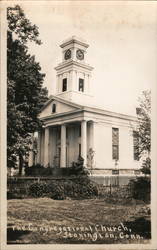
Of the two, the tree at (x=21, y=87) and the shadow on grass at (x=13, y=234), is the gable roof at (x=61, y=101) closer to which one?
the tree at (x=21, y=87)

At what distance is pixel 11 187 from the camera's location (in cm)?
721

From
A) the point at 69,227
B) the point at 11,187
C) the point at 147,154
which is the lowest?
the point at 69,227

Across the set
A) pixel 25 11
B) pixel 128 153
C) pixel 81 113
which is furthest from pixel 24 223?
pixel 25 11

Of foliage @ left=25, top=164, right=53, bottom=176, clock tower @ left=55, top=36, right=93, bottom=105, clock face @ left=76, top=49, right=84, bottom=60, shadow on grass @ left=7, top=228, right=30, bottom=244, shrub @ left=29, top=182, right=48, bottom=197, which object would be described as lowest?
shadow on grass @ left=7, top=228, right=30, bottom=244

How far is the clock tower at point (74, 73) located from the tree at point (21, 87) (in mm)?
555

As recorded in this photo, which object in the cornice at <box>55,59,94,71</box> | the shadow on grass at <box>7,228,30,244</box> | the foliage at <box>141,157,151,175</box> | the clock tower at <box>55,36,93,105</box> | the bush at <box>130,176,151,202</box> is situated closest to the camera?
the shadow on grass at <box>7,228,30,244</box>

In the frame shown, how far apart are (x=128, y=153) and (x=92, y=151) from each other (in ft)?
2.84

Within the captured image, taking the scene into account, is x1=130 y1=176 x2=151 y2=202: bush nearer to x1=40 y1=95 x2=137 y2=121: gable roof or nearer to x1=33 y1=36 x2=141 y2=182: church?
x1=33 y1=36 x2=141 y2=182: church

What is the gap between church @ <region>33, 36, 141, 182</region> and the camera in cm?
778

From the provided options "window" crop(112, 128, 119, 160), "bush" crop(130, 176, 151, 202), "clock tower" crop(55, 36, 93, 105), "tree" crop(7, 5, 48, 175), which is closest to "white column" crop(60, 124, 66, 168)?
"tree" crop(7, 5, 48, 175)

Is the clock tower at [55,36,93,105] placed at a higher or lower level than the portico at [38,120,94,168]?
higher

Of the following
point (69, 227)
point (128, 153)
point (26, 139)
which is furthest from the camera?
point (26, 139)

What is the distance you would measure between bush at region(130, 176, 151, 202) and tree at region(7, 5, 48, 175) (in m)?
2.77

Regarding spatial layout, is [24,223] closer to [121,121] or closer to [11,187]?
[11,187]
